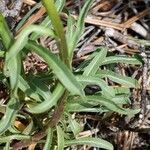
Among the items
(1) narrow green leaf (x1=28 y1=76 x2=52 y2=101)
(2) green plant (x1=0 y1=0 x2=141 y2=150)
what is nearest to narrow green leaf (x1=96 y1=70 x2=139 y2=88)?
(2) green plant (x1=0 y1=0 x2=141 y2=150)

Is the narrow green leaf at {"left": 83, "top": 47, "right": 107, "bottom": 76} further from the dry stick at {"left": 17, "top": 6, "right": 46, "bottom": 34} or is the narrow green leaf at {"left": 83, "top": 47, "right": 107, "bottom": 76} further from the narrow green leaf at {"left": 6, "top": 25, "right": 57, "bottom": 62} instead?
the dry stick at {"left": 17, "top": 6, "right": 46, "bottom": 34}

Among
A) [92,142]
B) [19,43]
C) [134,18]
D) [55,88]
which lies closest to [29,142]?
[92,142]

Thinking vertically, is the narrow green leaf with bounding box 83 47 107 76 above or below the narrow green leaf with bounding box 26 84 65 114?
below

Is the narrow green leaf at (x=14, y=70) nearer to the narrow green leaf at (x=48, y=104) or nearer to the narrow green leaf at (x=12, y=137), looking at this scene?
the narrow green leaf at (x=48, y=104)

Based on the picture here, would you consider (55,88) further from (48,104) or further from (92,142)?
(92,142)

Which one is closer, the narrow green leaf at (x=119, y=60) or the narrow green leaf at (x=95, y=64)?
the narrow green leaf at (x=95, y=64)

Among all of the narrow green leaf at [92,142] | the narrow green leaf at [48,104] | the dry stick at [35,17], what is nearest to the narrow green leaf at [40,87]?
the narrow green leaf at [48,104]

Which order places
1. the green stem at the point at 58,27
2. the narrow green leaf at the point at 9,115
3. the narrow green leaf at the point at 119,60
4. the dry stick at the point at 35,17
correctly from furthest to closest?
the dry stick at the point at 35,17, the narrow green leaf at the point at 119,60, the narrow green leaf at the point at 9,115, the green stem at the point at 58,27
